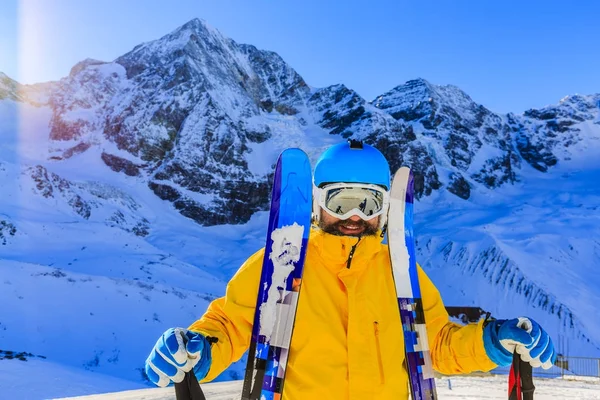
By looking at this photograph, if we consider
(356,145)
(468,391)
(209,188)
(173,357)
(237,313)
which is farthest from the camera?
(209,188)

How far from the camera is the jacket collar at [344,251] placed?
87.4 inches

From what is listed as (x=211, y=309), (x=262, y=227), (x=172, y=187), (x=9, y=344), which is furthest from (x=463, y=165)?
(x=211, y=309)

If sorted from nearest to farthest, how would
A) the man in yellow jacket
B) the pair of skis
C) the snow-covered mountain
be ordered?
the man in yellow jacket
the pair of skis
the snow-covered mountain

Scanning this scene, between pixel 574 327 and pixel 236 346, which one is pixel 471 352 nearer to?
pixel 236 346

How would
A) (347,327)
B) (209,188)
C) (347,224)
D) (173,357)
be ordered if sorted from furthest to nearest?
(209,188)
(347,224)
(347,327)
(173,357)

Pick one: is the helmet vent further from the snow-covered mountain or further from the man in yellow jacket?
the snow-covered mountain

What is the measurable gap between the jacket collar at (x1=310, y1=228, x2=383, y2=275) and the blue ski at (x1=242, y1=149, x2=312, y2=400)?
128mm

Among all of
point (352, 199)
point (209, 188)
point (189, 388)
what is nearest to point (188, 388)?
point (189, 388)

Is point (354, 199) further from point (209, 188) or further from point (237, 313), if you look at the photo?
point (209, 188)

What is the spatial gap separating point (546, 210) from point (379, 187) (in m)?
61.3

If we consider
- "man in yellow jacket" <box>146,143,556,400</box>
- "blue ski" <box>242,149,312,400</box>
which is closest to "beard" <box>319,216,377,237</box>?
"man in yellow jacket" <box>146,143,556,400</box>

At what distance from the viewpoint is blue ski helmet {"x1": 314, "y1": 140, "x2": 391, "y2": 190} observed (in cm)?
245

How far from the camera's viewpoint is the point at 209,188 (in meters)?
60.1

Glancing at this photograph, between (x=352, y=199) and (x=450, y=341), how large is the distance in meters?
0.89
